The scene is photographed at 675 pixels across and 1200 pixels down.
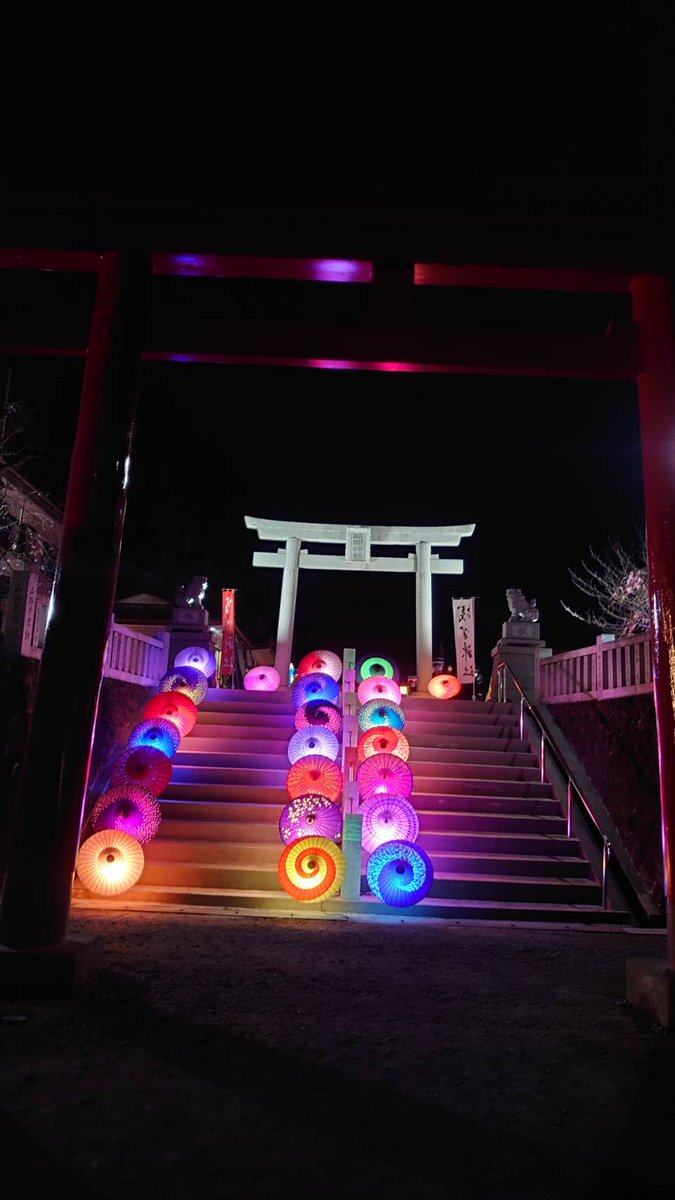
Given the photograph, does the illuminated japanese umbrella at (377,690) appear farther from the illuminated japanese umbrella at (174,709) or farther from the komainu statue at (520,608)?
the komainu statue at (520,608)

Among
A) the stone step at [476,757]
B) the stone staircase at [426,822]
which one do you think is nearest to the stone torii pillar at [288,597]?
the stone staircase at [426,822]

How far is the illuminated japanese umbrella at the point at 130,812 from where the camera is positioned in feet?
27.2

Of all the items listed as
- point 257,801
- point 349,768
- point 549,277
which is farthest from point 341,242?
point 257,801

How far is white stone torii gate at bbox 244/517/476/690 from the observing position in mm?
18250

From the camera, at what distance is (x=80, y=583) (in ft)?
15.7

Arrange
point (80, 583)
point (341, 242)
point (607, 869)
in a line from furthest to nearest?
point (607, 869)
point (341, 242)
point (80, 583)

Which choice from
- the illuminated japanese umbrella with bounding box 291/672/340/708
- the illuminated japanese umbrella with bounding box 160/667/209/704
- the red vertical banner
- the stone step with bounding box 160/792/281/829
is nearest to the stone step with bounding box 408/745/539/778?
the illuminated japanese umbrella with bounding box 291/672/340/708

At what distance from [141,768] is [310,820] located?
7.90ft

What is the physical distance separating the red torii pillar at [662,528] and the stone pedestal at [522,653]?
837 cm

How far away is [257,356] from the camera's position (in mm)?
5477

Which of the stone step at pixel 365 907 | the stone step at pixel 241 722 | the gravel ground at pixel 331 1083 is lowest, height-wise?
the gravel ground at pixel 331 1083

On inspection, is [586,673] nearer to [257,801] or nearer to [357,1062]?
[257,801]

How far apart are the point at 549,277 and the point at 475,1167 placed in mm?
5437

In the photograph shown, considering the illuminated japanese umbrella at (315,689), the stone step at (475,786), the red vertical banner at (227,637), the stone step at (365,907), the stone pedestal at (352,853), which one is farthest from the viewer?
the red vertical banner at (227,637)
